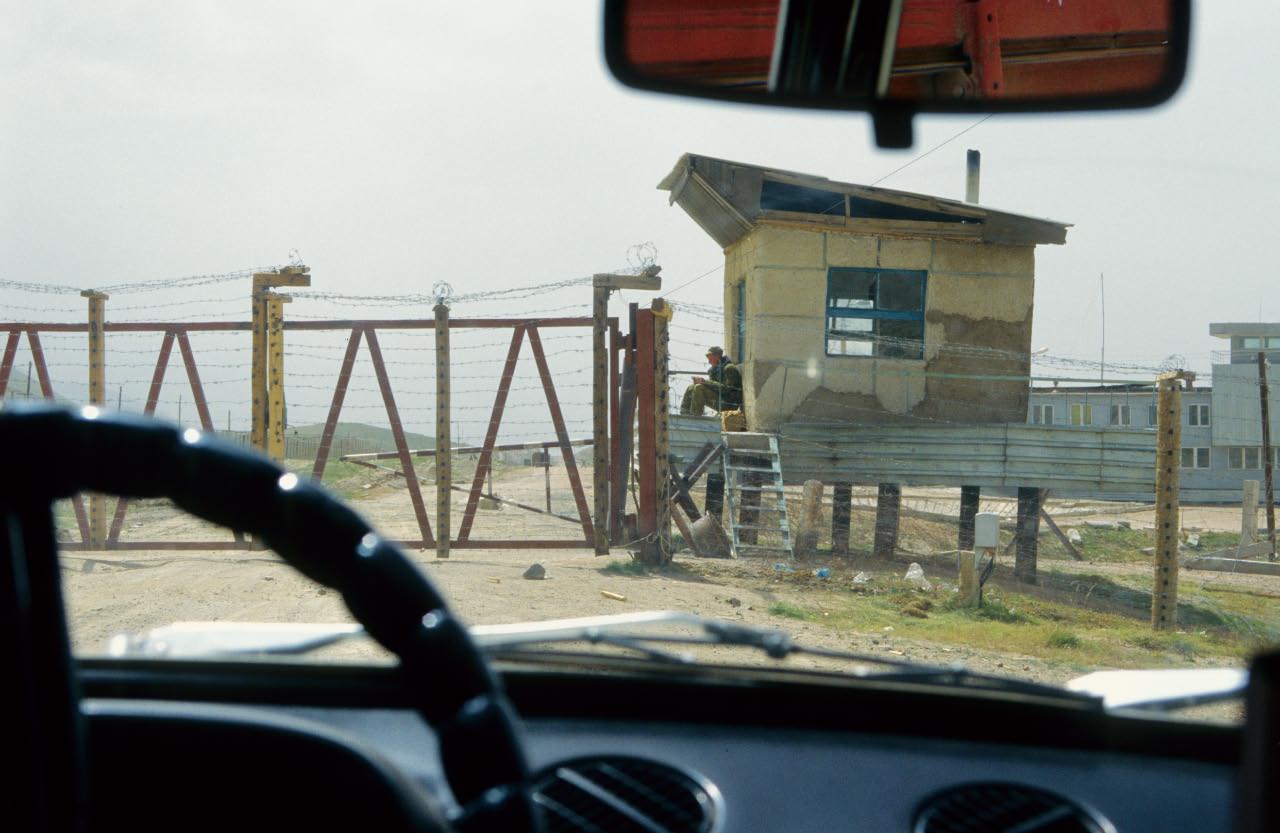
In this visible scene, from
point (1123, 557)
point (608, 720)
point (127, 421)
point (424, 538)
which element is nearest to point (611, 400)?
point (424, 538)

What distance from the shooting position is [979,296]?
15812mm

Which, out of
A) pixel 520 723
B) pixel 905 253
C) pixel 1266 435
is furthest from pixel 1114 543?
pixel 520 723

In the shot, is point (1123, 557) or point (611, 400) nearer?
point (611, 400)

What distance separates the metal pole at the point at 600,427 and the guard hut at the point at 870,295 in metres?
4.45

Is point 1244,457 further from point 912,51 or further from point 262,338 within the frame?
point 912,51

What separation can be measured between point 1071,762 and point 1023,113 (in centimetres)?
120

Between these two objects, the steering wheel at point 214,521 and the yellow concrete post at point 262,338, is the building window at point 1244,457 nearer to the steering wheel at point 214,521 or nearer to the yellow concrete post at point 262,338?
the yellow concrete post at point 262,338

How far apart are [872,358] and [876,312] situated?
621mm

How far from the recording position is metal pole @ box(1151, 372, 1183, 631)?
9.09 meters

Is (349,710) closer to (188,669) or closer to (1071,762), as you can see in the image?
(188,669)

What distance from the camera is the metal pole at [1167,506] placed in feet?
29.8

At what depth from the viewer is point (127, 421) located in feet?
3.04

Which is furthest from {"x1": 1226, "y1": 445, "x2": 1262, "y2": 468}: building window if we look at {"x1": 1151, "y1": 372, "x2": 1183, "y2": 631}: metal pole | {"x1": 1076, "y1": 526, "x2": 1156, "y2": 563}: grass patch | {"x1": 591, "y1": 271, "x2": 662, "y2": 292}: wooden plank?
{"x1": 591, "y1": 271, "x2": 662, "y2": 292}: wooden plank

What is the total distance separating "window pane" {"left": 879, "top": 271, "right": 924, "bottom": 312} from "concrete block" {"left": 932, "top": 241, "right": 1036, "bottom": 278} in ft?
1.09
